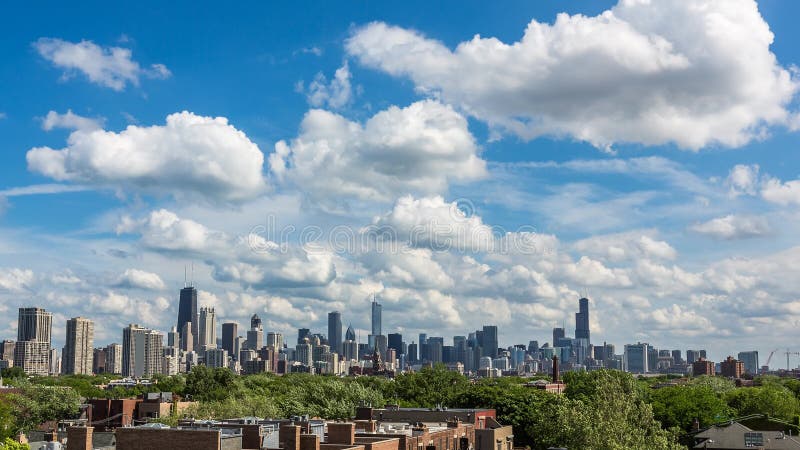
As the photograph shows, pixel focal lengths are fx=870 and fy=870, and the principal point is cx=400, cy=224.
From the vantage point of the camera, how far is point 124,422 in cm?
12281

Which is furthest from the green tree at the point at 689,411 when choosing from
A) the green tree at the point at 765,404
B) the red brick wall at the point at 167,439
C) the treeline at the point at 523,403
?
the red brick wall at the point at 167,439

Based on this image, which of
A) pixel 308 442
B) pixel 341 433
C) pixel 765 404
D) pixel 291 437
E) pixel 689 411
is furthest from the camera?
pixel 765 404

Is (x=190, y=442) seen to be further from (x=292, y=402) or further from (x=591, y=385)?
(x=591, y=385)

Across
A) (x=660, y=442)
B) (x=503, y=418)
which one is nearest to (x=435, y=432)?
(x=660, y=442)

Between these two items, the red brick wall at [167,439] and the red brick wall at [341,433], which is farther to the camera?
the red brick wall at [341,433]

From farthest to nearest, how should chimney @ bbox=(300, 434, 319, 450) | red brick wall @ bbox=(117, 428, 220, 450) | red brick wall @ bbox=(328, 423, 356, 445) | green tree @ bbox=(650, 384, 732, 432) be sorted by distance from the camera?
green tree @ bbox=(650, 384, 732, 432)
red brick wall @ bbox=(328, 423, 356, 445)
chimney @ bbox=(300, 434, 319, 450)
red brick wall @ bbox=(117, 428, 220, 450)

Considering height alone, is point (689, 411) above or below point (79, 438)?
below

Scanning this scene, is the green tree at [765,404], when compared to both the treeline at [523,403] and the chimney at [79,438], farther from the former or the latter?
the chimney at [79,438]

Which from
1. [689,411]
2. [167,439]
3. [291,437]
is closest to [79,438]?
[167,439]

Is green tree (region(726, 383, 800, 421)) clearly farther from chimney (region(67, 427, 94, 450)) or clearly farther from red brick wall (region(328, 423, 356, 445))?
chimney (region(67, 427, 94, 450))

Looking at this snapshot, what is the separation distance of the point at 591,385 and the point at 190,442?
4197 inches

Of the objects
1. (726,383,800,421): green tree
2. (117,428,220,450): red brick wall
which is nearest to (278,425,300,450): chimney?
(117,428,220,450): red brick wall

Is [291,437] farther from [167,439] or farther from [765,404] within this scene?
[765,404]

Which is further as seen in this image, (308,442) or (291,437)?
(308,442)
